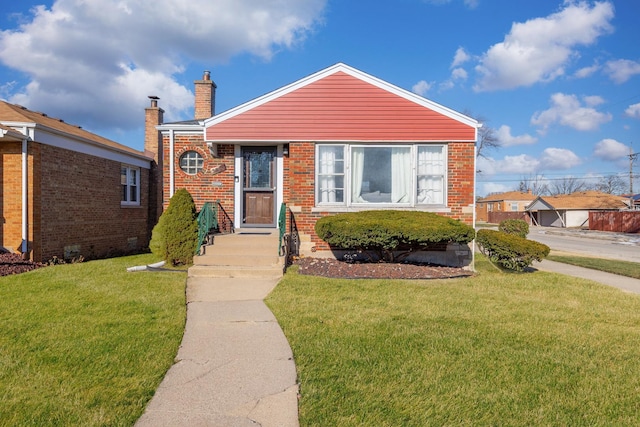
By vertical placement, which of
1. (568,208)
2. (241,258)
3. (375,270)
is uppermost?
(568,208)

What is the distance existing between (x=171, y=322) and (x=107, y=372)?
1.52m

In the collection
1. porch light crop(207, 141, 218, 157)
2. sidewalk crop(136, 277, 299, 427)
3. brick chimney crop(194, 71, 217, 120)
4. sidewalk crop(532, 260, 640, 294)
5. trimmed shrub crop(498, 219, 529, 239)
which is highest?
brick chimney crop(194, 71, 217, 120)

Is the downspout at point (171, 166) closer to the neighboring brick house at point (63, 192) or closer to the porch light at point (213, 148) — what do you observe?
the porch light at point (213, 148)

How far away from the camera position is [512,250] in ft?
28.8

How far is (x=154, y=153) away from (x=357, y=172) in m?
9.70

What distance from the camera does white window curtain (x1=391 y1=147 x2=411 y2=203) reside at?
10.5 metres

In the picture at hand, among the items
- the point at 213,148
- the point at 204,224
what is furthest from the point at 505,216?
the point at 204,224

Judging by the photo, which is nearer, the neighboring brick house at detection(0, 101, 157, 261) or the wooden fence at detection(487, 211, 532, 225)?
the neighboring brick house at detection(0, 101, 157, 261)

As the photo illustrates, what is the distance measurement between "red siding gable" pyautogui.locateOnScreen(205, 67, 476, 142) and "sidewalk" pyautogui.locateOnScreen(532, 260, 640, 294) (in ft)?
14.3

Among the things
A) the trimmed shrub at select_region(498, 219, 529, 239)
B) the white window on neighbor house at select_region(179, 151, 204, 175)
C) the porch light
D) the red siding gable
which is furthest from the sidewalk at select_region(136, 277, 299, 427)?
the trimmed shrub at select_region(498, 219, 529, 239)

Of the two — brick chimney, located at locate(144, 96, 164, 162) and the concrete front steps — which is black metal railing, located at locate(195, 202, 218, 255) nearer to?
the concrete front steps

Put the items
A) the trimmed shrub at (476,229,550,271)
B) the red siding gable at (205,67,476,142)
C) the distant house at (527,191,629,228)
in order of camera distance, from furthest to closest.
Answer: the distant house at (527,191,629,228)
the red siding gable at (205,67,476,142)
the trimmed shrub at (476,229,550,271)

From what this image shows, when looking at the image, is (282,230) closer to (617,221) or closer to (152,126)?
(152,126)

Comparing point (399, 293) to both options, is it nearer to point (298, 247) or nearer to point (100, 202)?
point (298, 247)
